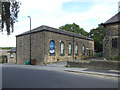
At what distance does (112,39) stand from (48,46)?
1157 centimetres

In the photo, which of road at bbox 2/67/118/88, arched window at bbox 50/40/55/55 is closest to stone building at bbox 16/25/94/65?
arched window at bbox 50/40/55/55

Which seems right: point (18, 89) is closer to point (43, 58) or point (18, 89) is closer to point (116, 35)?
point (43, 58)

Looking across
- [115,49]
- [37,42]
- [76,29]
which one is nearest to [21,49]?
[37,42]

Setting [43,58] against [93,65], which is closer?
[93,65]

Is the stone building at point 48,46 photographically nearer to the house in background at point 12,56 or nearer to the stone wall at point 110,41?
the house in background at point 12,56

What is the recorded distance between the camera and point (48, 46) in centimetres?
2012

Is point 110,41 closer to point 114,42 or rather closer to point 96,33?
point 114,42

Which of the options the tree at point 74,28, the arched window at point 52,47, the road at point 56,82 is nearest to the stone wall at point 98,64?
the road at point 56,82

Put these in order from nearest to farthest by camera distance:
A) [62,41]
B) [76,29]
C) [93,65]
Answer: [93,65] < [62,41] < [76,29]

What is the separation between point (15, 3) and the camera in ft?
49.5

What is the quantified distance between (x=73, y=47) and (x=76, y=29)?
23.5m

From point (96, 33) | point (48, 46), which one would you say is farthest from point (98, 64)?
point (96, 33)

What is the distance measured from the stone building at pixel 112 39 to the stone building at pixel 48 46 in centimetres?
890

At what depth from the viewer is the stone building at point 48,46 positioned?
2002cm
